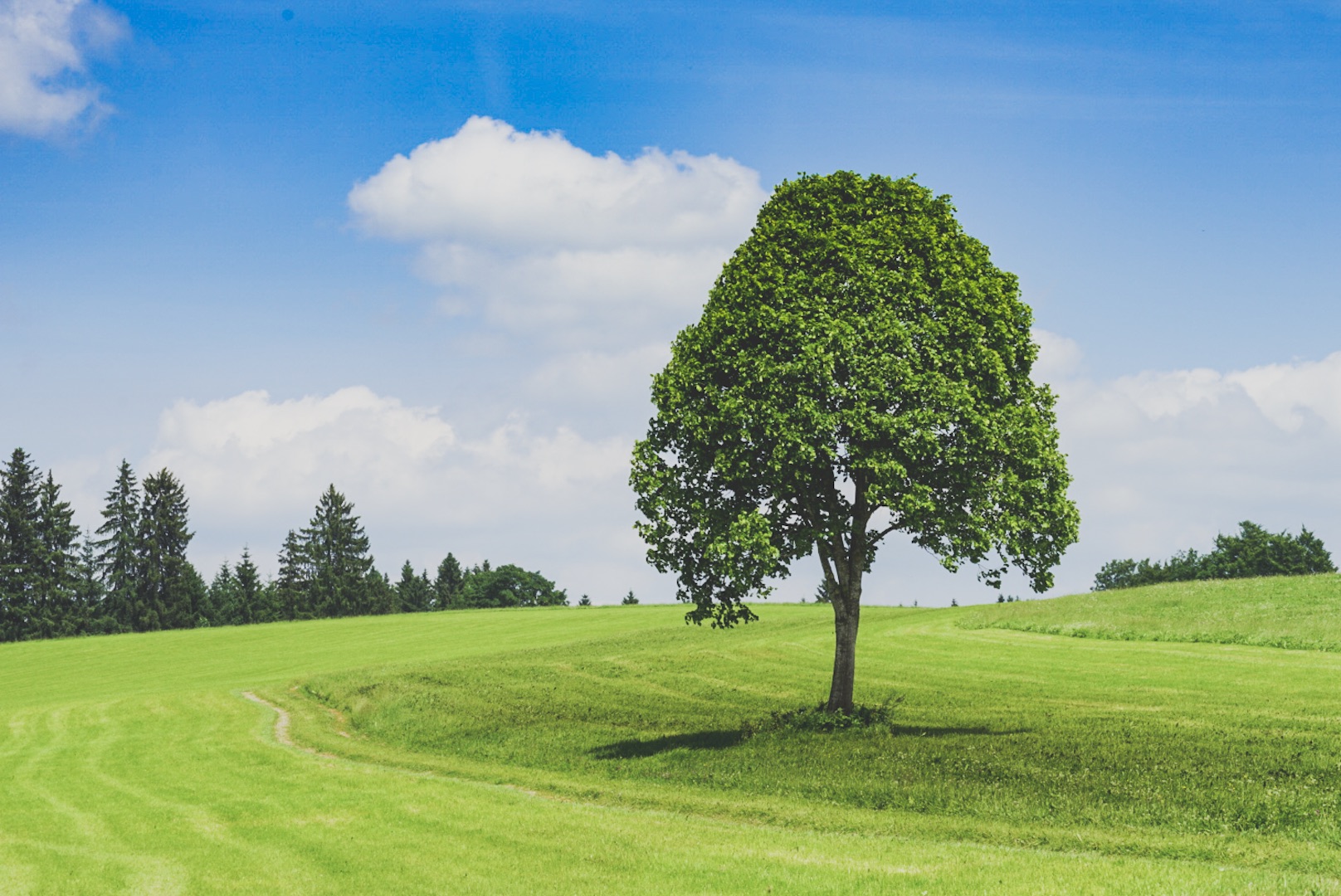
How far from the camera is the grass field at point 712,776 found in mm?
17547

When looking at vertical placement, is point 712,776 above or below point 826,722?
below

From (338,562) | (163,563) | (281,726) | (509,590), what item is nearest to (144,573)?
(163,563)

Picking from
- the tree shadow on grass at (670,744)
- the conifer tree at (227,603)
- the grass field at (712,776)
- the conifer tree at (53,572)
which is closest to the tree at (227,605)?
the conifer tree at (227,603)

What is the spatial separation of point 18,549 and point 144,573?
1543cm

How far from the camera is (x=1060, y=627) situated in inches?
2309

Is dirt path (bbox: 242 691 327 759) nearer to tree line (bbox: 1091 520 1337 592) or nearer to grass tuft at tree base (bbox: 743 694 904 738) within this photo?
grass tuft at tree base (bbox: 743 694 904 738)

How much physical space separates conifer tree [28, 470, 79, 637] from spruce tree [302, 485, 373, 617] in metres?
35.5

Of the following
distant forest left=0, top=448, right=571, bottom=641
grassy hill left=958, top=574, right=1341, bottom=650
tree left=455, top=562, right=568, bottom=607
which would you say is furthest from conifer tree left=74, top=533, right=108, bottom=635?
grassy hill left=958, top=574, right=1341, bottom=650

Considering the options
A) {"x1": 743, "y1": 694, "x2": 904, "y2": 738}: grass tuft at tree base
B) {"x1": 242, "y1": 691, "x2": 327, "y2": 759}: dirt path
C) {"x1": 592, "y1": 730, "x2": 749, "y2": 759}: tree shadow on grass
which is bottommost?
{"x1": 242, "y1": 691, "x2": 327, "y2": 759}: dirt path

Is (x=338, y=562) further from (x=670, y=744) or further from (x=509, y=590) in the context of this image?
(x=670, y=744)

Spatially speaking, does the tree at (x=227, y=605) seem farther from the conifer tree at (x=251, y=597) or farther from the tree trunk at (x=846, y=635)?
the tree trunk at (x=846, y=635)

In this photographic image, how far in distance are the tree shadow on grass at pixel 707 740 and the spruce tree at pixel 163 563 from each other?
4566 inches

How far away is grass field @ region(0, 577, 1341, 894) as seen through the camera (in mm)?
17547

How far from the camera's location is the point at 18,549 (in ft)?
389
